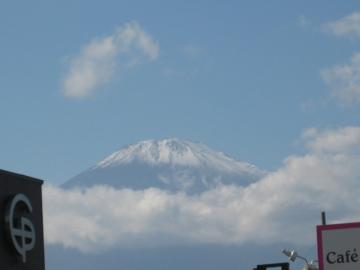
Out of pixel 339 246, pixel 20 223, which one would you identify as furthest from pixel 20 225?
pixel 339 246

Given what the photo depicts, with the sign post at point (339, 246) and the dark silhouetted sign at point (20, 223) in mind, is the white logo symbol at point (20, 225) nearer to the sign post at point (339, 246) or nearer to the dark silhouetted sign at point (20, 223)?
the dark silhouetted sign at point (20, 223)

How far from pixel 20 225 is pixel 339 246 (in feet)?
42.4

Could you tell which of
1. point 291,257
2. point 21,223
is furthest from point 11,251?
point 291,257

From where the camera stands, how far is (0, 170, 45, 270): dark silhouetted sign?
33125 millimetres

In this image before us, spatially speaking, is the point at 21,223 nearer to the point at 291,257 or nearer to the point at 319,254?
the point at 319,254

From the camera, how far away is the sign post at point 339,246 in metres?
25.9

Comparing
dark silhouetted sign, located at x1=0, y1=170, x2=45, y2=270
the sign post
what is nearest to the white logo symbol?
dark silhouetted sign, located at x1=0, y1=170, x2=45, y2=270

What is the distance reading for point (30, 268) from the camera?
35312 mm

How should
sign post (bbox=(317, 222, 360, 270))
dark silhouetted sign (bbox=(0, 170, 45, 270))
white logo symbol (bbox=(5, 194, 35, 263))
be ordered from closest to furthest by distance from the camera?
sign post (bbox=(317, 222, 360, 270)), dark silhouetted sign (bbox=(0, 170, 45, 270)), white logo symbol (bbox=(5, 194, 35, 263))

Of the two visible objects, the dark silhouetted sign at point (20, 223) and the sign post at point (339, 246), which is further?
the dark silhouetted sign at point (20, 223)

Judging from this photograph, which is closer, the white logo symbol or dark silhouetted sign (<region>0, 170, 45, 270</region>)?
dark silhouetted sign (<region>0, 170, 45, 270</region>)

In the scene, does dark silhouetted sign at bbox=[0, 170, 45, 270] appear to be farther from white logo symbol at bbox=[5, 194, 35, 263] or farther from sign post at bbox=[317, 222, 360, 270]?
sign post at bbox=[317, 222, 360, 270]

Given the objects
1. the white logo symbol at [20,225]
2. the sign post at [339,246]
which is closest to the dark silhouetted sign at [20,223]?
the white logo symbol at [20,225]

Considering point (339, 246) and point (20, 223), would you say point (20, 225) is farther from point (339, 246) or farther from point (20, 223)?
point (339, 246)
